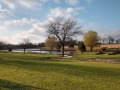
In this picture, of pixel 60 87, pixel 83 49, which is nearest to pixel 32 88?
pixel 60 87

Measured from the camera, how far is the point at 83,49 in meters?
78.9

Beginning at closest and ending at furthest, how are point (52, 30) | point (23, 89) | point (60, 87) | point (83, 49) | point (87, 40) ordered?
point (23, 89) → point (60, 87) → point (52, 30) → point (83, 49) → point (87, 40)

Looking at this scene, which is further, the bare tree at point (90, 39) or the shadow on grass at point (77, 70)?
the bare tree at point (90, 39)

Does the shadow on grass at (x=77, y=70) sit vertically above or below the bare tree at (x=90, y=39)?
below

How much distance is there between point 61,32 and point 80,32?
5.93 m

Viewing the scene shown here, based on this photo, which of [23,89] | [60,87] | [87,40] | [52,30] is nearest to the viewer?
[23,89]

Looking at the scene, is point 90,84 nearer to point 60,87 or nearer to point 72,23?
point 60,87

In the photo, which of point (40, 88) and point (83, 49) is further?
point (83, 49)

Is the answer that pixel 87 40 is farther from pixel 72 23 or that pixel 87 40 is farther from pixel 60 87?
pixel 60 87

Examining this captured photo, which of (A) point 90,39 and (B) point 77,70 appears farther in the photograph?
(A) point 90,39

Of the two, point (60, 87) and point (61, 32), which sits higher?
point (61, 32)

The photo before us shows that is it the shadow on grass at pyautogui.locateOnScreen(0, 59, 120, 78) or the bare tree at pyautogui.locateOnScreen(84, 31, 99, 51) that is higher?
the bare tree at pyautogui.locateOnScreen(84, 31, 99, 51)

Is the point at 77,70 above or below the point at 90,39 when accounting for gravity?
below

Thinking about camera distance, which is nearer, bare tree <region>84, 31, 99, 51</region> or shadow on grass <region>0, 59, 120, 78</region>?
shadow on grass <region>0, 59, 120, 78</region>
